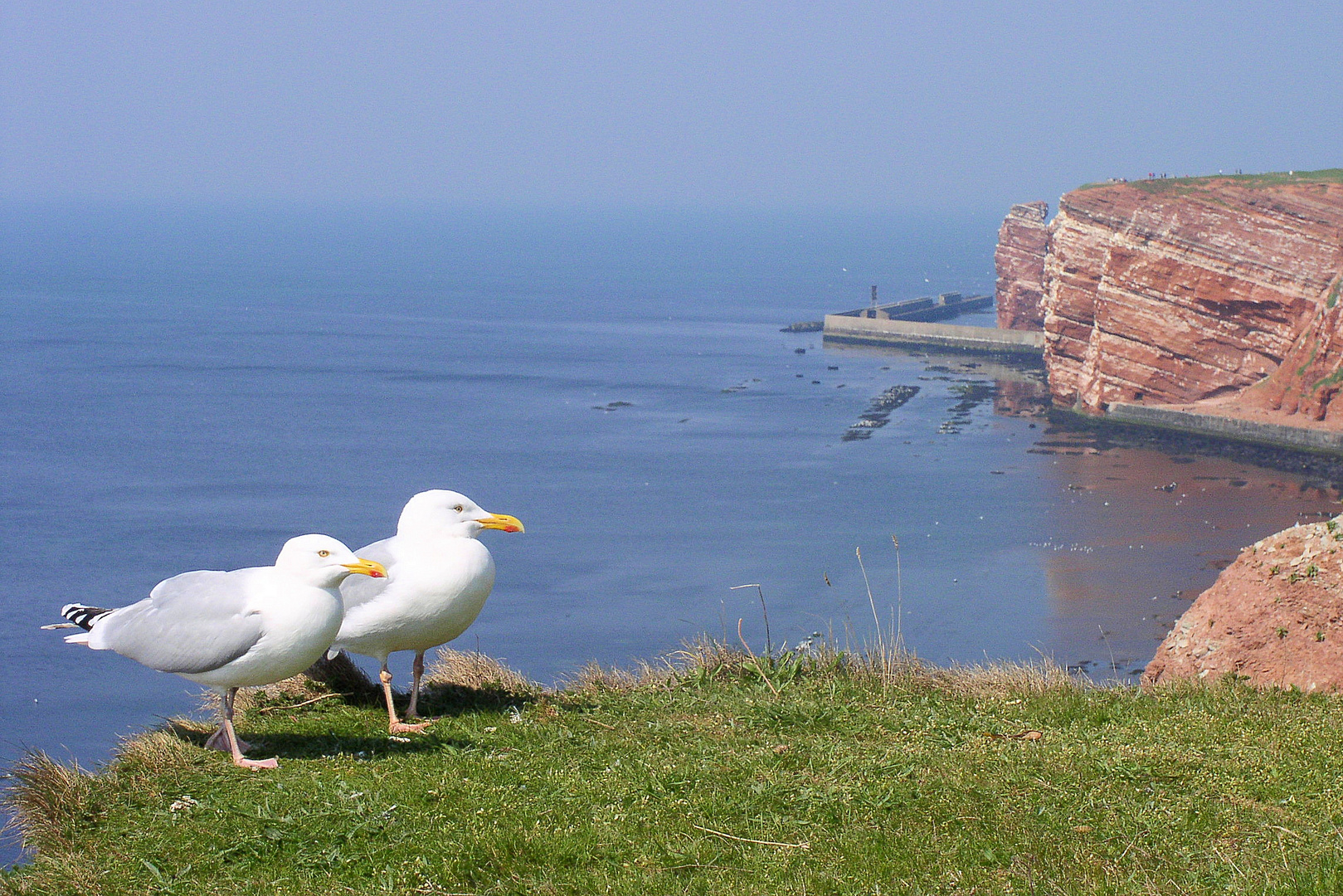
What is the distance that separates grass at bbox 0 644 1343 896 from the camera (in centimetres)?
527

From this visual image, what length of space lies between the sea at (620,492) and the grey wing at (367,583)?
364 centimetres

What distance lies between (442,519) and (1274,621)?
6086 mm

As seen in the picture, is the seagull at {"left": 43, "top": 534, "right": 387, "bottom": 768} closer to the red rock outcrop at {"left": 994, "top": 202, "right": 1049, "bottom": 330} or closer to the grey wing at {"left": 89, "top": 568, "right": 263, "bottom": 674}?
the grey wing at {"left": 89, "top": 568, "right": 263, "bottom": 674}

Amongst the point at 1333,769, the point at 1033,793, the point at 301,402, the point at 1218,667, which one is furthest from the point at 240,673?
the point at 301,402

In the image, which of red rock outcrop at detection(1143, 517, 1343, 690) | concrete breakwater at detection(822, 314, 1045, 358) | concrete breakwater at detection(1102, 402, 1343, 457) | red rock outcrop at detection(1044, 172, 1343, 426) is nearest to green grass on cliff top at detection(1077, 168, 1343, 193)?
red rock outcrop at detection(1044, 172, 1343, 426)

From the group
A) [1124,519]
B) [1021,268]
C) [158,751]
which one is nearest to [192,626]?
[158,751]

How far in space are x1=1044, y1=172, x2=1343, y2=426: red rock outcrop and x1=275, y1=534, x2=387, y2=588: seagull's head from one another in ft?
222

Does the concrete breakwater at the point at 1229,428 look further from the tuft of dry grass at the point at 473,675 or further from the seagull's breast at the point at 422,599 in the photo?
the seagull's breast at the point at 422,599

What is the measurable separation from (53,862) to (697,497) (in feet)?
188

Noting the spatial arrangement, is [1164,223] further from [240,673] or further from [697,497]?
[240,673]

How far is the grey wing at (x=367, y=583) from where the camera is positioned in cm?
799

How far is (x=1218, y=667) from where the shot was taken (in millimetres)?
9352

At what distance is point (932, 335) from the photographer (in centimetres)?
11488

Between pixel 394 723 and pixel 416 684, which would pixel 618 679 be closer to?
pixel 416 684
